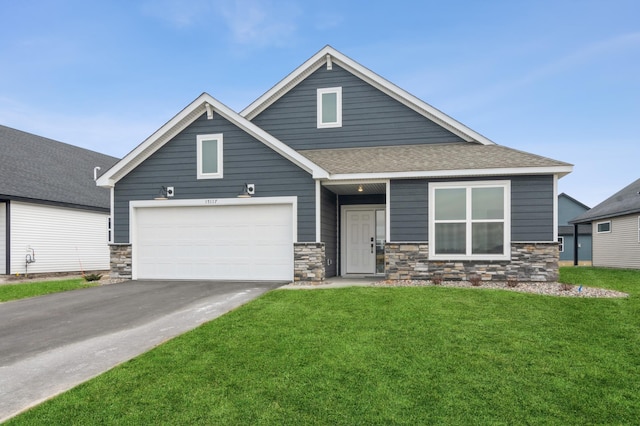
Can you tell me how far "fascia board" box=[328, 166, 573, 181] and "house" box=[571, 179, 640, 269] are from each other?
11127 millimetres

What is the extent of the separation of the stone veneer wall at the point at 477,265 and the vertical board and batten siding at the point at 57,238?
47.6ft

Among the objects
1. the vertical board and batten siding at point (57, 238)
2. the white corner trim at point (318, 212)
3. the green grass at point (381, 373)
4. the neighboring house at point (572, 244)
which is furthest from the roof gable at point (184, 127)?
the neighboring house at point (572, 244)

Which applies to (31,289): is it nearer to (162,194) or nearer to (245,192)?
(162,194)

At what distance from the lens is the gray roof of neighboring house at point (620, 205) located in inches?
771

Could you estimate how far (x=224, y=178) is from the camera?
1248 cm

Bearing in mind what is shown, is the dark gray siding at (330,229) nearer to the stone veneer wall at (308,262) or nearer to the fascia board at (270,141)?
the stone veneer wall at (308,262)

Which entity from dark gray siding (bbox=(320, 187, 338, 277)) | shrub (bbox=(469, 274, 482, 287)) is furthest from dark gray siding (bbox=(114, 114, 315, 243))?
shrub (bbox=(469, 274, 482, 287))

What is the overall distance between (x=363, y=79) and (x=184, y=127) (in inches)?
255

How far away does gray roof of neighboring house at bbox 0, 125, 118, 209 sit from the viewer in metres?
16.7

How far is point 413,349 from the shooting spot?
551 cm

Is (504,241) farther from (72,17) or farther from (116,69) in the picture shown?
(116,69)

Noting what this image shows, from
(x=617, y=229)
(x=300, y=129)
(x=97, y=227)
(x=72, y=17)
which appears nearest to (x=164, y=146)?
(x=300, y=129)

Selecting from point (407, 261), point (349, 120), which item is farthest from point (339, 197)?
point (407, 261)

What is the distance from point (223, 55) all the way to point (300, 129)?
31.0 feet
